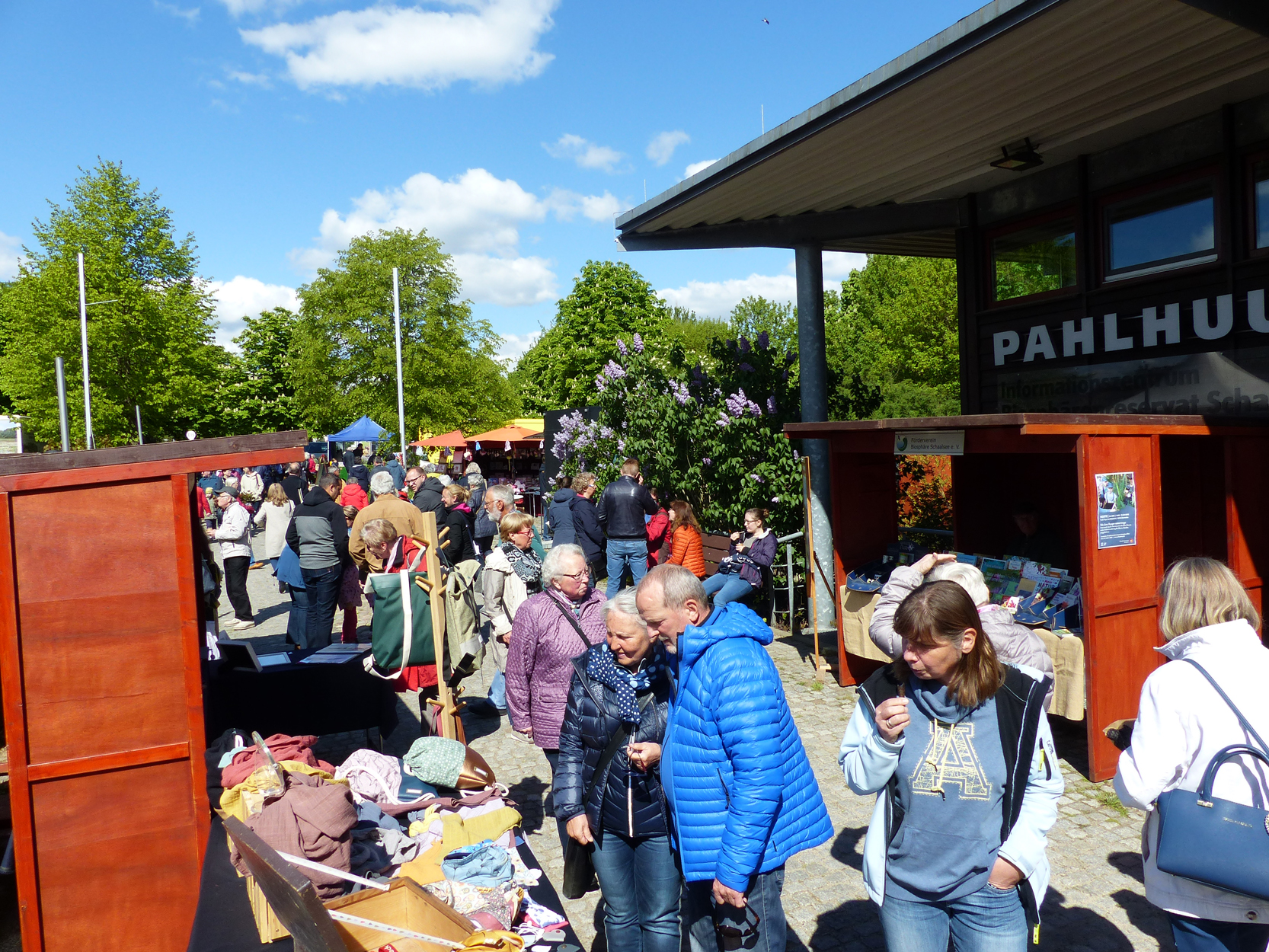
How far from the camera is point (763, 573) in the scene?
34.5ft

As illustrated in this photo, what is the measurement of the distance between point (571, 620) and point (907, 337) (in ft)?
A: 102

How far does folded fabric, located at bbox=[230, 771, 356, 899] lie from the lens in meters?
3.34

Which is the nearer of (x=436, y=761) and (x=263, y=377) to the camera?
(x=436, y=761)

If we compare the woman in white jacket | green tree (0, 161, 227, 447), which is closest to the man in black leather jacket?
the woman in white jacket

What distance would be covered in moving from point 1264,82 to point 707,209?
4951 millimetres

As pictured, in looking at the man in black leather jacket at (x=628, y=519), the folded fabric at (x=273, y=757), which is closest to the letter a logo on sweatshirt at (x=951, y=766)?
the folded fabric at (x=273, y=757)

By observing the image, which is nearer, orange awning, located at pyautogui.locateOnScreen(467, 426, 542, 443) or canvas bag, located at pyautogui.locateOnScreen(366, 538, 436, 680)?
canvas bag, located at pyautogui.locateOnScreen(366, 538, 436, 680)

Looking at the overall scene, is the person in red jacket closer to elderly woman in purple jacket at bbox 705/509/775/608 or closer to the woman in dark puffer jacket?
elderly woman in purple jacket at bbox 705/509/775/608

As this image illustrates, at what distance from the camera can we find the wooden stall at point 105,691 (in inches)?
151

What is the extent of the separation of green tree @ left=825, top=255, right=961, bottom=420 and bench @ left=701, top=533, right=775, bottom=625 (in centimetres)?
1121

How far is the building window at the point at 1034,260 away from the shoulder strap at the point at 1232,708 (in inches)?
304

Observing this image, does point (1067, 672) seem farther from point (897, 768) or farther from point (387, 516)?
point (387, 516)

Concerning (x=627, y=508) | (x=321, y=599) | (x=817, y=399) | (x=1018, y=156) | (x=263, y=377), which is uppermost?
(x=263, y=377)

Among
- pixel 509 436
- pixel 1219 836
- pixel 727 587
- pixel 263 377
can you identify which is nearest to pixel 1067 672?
pixel 727 587
